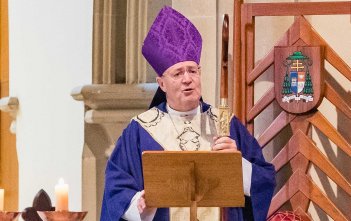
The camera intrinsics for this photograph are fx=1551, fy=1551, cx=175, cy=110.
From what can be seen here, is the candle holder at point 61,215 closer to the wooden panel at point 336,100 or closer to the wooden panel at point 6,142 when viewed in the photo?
the wooden panel at point 336,100

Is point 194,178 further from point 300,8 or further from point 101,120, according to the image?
point 101,120

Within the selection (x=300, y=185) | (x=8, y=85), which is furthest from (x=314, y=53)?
(x=8, y=85)

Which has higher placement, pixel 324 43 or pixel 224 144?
pixel 324 43

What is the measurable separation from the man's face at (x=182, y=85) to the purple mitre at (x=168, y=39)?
0.07 metres

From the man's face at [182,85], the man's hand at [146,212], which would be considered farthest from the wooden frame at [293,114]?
the man's hand at [146,212]

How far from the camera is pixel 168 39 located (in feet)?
25.9

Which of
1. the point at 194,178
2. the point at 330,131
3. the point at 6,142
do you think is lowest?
the point at 6,142

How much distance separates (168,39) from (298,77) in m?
0.96

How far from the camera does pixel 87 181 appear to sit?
9695 mm

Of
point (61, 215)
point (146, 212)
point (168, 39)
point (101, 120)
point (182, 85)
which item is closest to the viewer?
point (61, 215)

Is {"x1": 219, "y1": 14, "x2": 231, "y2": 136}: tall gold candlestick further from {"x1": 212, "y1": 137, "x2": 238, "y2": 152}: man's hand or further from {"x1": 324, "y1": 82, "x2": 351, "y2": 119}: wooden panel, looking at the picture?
{"x1": 324, "y1": 82, "x2": 351, "y2": 119}: wooden panel

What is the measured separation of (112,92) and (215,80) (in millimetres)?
963

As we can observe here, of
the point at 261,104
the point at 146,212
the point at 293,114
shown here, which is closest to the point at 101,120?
the point at 261,104

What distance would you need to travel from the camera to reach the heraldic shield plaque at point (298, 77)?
8469mm
